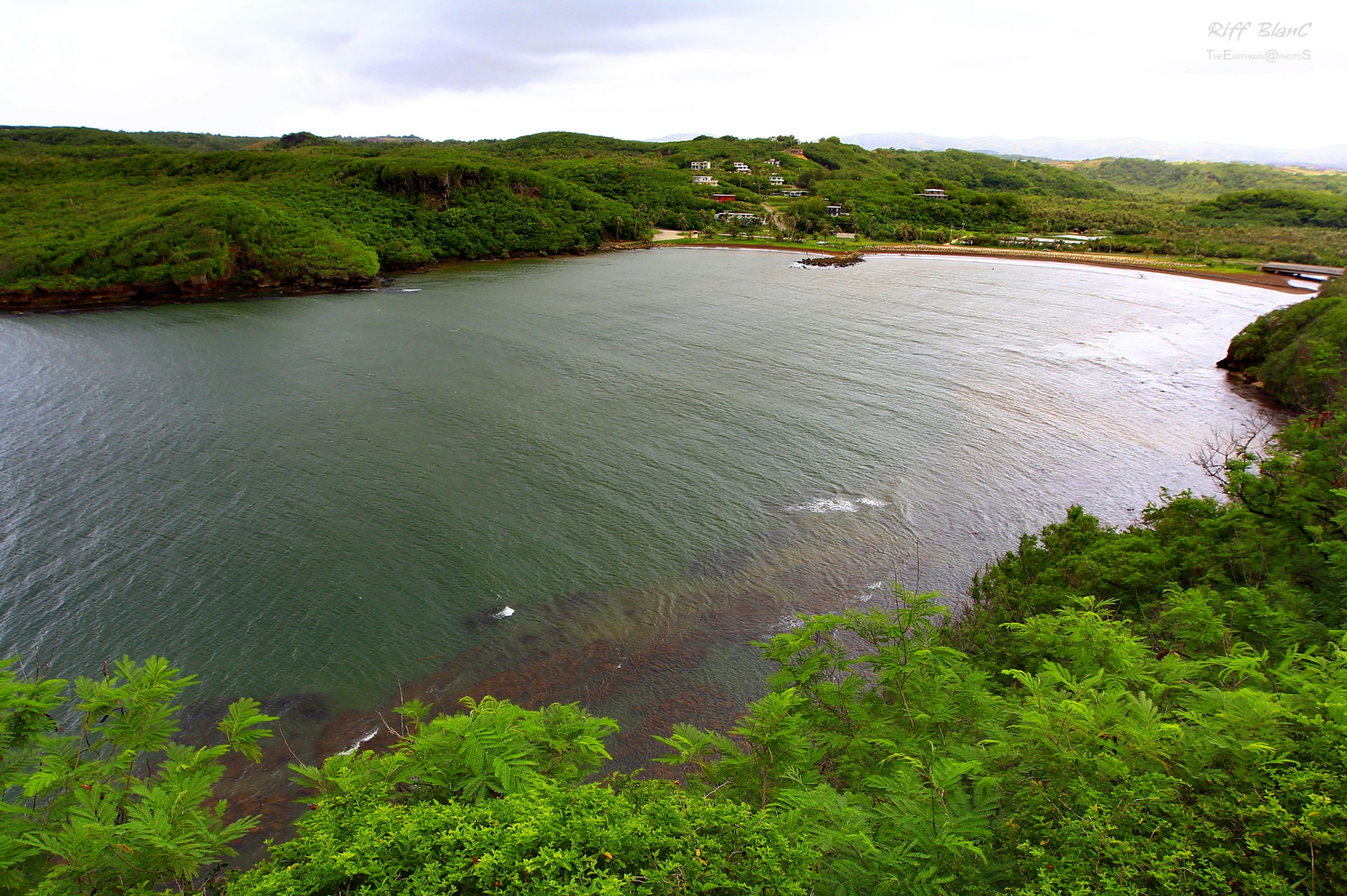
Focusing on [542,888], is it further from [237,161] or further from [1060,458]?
[237,161]

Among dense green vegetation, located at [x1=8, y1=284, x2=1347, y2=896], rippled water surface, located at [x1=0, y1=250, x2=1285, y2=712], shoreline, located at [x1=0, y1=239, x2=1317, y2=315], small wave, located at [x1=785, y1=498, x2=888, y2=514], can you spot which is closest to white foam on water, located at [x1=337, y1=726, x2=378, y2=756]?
rippled water surface, located at [x1=0, y1=250, x2=1285, y2=712]

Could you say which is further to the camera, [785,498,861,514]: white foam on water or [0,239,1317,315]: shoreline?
[0,239,1317,315]: shoreline

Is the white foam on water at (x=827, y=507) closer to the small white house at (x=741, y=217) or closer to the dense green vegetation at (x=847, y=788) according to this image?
the dense green vegetation at (x=847, y=788)

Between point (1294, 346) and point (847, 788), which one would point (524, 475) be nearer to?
point (847, 788)

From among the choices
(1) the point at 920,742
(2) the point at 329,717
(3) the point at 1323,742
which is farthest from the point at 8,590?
(3) the point at 1323,742

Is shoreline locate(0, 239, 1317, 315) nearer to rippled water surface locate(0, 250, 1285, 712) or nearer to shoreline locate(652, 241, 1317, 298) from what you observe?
shoreline locate(652, 241, 1317, 298)

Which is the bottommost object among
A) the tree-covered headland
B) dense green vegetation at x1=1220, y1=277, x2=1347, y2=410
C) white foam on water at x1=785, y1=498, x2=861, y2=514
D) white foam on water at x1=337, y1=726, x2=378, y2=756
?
white foam on water at x1=337, y1=726, x2=378, y2=756
